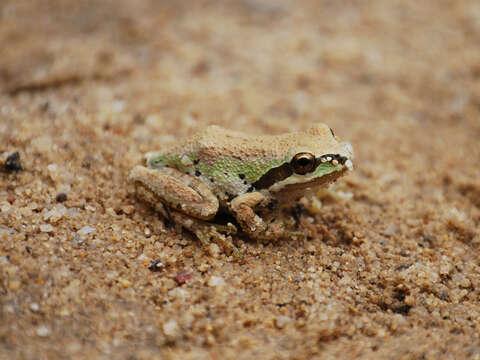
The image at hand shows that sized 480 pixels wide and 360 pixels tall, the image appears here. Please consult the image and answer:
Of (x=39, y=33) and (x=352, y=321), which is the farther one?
(x=39, y=33)

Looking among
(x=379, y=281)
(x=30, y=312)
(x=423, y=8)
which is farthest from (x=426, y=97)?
(x=30, y=312)

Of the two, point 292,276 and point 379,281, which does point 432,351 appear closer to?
point 379,281

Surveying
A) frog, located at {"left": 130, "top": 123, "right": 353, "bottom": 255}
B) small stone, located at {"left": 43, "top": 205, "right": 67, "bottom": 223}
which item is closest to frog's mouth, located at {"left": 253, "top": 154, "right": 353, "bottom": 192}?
frog, located at {"left": 130, "top": 123, "right": 353, "bottom": 255}

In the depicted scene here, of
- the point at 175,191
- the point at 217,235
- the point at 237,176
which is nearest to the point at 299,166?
the point at 237,176

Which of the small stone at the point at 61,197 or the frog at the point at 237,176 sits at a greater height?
the frog at the point at 237,176

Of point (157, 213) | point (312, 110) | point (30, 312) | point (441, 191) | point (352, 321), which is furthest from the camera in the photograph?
point (312, 110)

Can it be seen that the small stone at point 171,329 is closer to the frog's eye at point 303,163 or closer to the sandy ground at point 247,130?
the sandy ground at point 247,130

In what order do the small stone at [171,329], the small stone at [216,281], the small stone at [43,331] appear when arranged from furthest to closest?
the small stone at [216,281]
the small stone at [171,329]
the small stone at [43,331]

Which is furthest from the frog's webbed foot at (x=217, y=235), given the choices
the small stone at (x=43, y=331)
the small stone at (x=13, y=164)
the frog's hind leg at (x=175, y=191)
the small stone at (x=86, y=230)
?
the small stone at (x=13, y=164)
